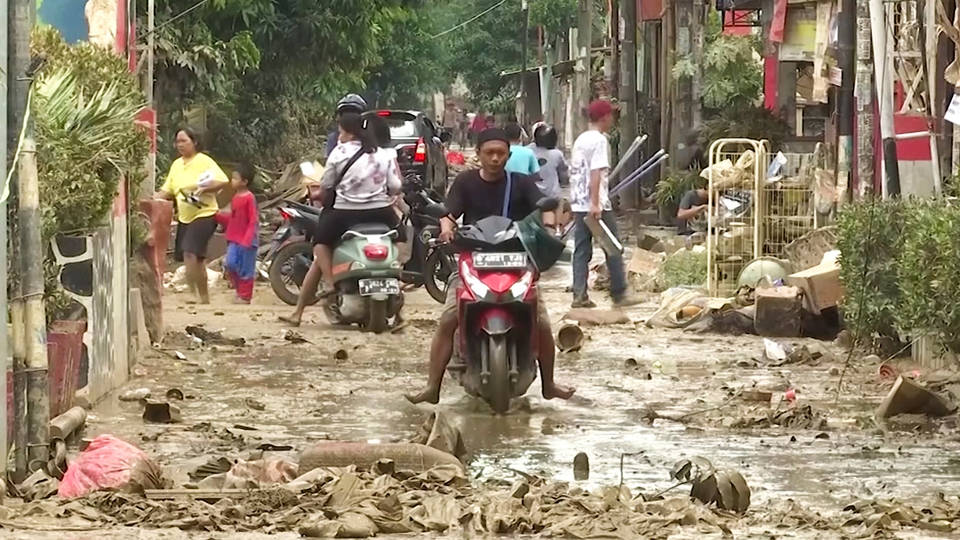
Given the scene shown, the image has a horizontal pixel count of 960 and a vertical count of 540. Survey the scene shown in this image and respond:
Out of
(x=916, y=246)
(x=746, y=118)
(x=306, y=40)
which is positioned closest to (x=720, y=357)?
(x=916, y=246)

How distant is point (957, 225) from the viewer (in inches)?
391

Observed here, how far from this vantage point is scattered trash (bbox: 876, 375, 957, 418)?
9.83 m

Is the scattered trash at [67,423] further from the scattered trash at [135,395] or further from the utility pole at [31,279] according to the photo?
the scattered trash at [135,395]

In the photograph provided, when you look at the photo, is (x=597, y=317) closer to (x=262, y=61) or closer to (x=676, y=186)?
(x=676, y=186)

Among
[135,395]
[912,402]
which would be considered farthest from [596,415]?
[135,395]

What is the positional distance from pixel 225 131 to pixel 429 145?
369 centimetres

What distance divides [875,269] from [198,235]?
652 centimetres

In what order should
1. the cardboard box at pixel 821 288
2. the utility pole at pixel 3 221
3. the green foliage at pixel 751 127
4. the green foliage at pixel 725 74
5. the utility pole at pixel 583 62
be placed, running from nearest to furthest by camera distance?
the utility pole at pixel 3 221
the cardboard box at pixel 821 288
the green foliage at pixel 751 127
the green foliage at pixel 725 74
the utility pole at pixel 583 62

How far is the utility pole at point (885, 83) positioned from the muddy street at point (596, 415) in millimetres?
1607

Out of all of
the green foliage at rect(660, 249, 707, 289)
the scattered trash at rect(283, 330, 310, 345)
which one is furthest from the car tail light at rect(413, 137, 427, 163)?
the scattered trash at rect(283, 330, 310, 345)

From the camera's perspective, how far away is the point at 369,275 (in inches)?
556

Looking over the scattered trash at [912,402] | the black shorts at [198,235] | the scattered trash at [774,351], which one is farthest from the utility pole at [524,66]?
the scattered trash at [912,402]

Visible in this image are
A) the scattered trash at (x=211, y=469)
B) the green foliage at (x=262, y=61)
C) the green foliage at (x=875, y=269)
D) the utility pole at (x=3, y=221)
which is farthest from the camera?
the green foliage at (x=262, y=61)

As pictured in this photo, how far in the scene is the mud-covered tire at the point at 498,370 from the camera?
32.8ft
